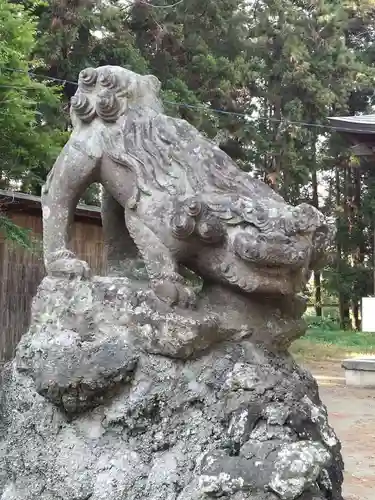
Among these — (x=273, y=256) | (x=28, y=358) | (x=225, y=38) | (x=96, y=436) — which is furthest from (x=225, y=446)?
(x=225, y=38)

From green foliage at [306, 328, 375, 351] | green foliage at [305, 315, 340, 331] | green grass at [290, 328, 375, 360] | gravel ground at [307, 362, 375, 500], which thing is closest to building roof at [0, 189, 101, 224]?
gravel ground at [307, 362, 375, 500]

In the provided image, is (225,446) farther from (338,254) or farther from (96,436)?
(338,254)

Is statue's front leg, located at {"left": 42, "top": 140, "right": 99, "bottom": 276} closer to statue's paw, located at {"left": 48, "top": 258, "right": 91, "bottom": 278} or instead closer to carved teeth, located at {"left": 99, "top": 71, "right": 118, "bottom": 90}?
statue's paw, located at {"left": 48, "top": 258, "right": 91, "bottom": 278}

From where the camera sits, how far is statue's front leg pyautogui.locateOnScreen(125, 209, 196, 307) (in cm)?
204

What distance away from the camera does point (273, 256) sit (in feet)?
6.39

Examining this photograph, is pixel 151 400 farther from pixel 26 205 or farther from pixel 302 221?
pixel 26 205

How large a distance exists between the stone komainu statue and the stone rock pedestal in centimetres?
13

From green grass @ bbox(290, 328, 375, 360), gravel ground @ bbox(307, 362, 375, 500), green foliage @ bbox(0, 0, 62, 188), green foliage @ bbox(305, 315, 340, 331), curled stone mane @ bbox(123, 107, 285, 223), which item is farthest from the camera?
green foliage @ bbox(305, 315, 340, 331)

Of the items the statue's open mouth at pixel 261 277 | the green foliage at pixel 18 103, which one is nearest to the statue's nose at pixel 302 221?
the statue's open mouth at pixel 261 277

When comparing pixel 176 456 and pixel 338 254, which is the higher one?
pixel 338 254

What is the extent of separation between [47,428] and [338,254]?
15.1 metres

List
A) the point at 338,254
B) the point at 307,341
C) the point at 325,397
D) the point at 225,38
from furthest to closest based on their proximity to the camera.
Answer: the point at 338,254, the point at 307,341, the point at 225,38, the point at 325,397

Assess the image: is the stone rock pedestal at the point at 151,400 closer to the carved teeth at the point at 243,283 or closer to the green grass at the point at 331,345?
the carved teeth at the point at 243,283

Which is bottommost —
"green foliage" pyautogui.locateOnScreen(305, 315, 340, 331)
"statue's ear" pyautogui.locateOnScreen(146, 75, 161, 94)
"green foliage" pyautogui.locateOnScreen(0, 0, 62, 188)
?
"green foliage" pyautogui.locateOnScreen(305, 315, 340, 331)
